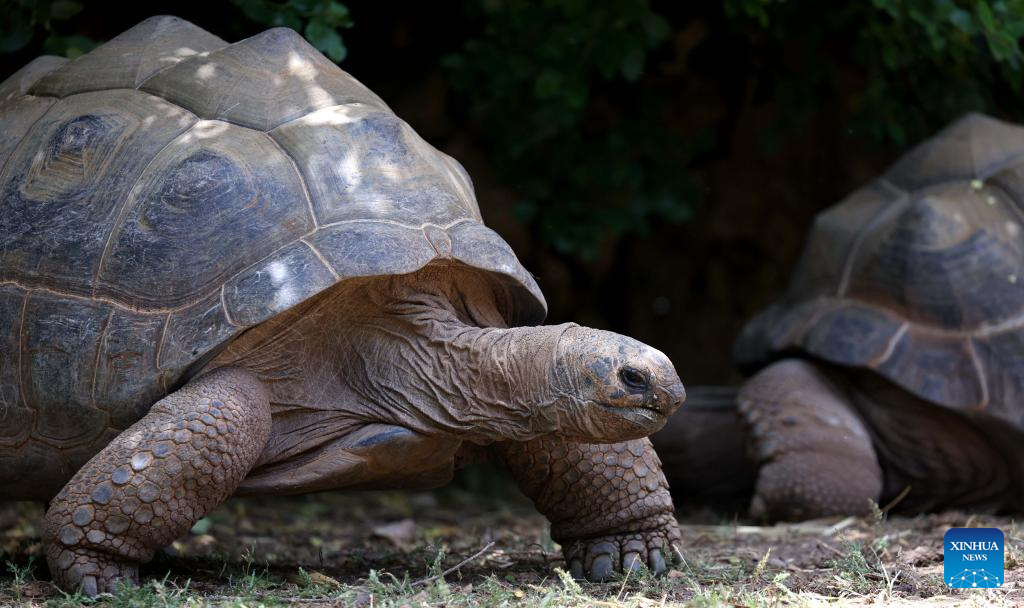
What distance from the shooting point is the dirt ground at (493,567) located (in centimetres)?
310

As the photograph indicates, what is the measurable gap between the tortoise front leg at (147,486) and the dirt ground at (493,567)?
101 millimetres

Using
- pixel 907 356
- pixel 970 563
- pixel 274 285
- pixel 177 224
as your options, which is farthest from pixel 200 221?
pixel 907 356

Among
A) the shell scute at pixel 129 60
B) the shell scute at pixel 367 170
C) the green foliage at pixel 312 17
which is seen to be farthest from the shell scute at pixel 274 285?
the green foliage at pixel 312 17

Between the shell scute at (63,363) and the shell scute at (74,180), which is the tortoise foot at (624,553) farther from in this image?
the shell scute at (74,180)

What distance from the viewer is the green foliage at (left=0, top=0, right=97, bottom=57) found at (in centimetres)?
444

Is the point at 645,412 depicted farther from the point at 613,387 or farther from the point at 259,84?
the point at 259,84

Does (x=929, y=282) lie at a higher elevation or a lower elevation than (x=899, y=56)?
lower

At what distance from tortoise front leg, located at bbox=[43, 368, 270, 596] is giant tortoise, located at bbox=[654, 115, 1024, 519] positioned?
2.57 meters

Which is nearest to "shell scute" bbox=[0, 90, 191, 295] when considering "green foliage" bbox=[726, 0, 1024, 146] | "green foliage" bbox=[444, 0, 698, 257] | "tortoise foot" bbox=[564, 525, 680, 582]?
"tortoise foot" bbox=[564, 525, 680, 582]

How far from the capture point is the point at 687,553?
13.0ft

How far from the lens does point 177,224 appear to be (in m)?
3.37

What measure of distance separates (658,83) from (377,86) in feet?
5.08

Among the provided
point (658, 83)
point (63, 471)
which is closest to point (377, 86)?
point (658, 83)

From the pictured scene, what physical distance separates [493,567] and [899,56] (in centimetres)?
350
